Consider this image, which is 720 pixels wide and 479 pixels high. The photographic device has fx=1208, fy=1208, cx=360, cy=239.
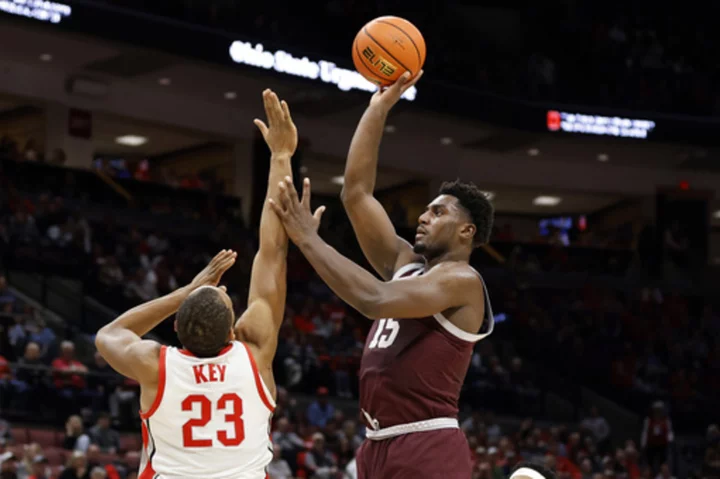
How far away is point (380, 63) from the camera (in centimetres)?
565

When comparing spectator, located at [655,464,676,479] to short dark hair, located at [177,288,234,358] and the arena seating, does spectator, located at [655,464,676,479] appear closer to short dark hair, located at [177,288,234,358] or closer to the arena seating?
the arena seating

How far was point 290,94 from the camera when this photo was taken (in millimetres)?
24188

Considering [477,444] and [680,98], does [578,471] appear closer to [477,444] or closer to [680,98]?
[477,444]

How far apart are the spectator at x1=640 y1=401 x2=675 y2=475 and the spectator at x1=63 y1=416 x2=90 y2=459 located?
11066 millimetres

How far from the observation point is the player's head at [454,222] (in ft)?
17.3

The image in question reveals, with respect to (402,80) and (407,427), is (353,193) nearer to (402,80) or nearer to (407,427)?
(402,80)

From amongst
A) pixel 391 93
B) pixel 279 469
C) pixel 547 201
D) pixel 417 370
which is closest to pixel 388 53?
pixel 391 93

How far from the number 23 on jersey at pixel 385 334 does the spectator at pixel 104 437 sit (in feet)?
28.2

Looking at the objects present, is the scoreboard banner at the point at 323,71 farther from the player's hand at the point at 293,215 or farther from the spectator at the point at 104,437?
the player's hand at the point at 293,215

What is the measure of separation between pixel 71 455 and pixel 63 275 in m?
5.86

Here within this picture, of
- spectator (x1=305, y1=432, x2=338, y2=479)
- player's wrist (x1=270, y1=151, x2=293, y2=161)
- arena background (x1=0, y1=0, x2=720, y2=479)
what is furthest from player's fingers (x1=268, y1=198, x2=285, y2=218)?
spectator (x1=305, y1=432, x2=338, y2=479)

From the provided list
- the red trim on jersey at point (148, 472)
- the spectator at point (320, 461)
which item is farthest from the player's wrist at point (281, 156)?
the spectator at point (320, 461)

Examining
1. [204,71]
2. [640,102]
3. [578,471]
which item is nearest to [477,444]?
[578,471]

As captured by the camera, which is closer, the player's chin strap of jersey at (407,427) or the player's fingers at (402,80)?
the player's chin strap of jersey at (407,427)
